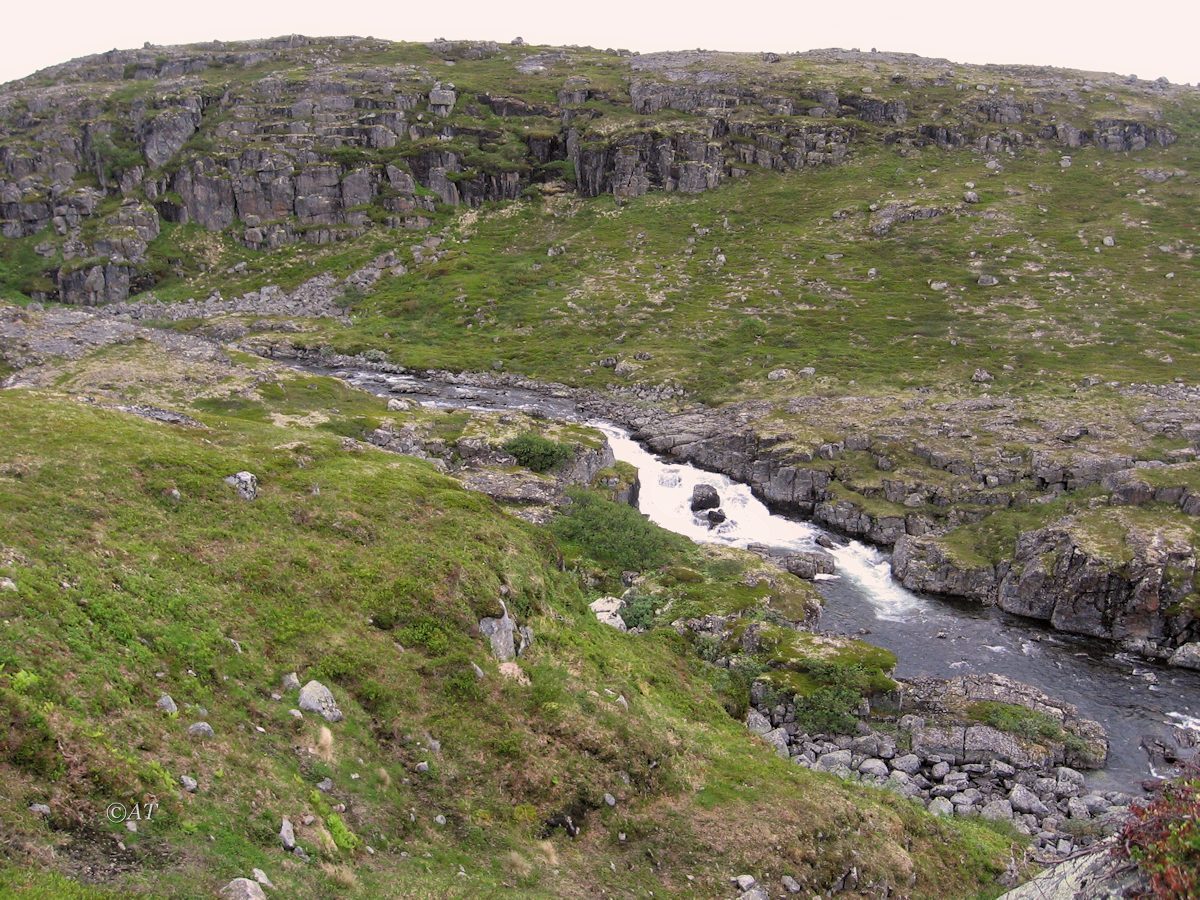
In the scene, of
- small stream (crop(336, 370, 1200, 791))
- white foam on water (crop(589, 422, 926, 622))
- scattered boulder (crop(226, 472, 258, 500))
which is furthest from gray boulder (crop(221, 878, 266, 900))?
white foam on water (crop(589, 422, 926, 622))

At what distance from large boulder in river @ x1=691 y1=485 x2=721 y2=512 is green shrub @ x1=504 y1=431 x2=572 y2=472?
498 inches

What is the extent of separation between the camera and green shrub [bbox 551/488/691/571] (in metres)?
49.6

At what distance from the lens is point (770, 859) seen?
68.7ft

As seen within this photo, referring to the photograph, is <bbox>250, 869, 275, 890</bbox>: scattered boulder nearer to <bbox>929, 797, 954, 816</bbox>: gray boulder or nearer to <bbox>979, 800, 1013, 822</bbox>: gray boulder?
<bbox>929, 797, 954, 816</bbox>: gray boulder

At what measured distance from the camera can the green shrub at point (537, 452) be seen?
216ft

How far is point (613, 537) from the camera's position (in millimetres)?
50719

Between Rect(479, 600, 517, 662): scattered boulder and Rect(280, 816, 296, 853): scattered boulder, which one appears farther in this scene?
Rect(479, 600, 517, 662): scattered boulder

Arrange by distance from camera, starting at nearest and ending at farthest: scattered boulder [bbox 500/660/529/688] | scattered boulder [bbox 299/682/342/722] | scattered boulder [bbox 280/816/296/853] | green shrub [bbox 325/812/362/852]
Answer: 1. scattered boulder [bbox 280/816/296/853]
2. green shrub [bbox 325/812/362/852]
3. scattered boulder [bbox 299/682/342/722]
4. scattered boulder [bbox 500/660/529/688]

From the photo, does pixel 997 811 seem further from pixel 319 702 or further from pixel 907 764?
pixel 319 702

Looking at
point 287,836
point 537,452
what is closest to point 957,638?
point 537,452

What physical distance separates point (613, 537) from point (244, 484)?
26850 millimetres

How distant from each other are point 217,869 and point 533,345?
352ft

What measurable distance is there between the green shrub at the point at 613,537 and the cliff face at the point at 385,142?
12732 centimetres

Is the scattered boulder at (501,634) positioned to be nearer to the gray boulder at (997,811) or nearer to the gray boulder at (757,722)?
the gray boulder at (757,722)
